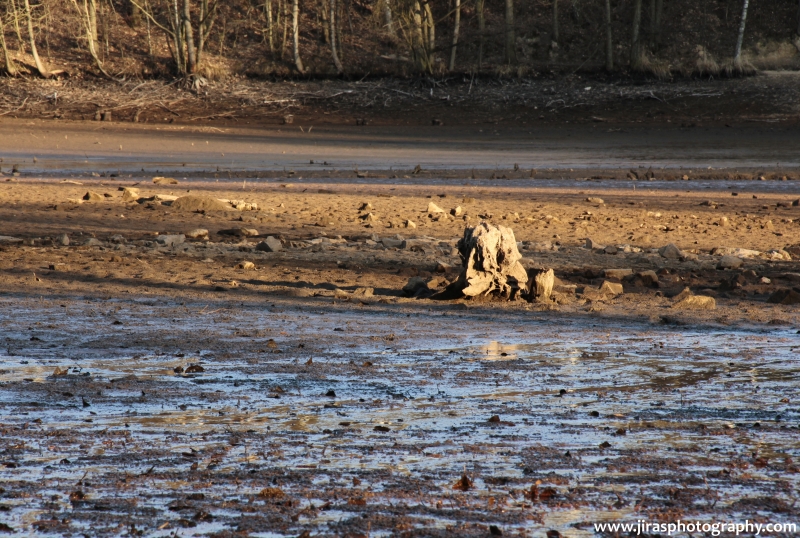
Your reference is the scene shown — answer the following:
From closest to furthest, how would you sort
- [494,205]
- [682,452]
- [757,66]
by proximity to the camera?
1. [682,452]
2. [494,205]
3. [757,66]

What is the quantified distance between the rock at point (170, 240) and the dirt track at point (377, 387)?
229 millimetres

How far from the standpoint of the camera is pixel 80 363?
230 inches

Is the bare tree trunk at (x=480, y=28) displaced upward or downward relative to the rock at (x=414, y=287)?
upward

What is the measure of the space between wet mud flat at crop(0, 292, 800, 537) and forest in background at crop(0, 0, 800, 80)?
26774mm

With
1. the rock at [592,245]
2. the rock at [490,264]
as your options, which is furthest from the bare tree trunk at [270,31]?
the rock at [490,264]

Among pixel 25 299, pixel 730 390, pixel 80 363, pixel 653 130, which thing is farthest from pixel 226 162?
pixel 730 390

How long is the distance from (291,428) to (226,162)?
18419mm

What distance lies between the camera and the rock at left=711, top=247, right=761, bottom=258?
10.9 metres

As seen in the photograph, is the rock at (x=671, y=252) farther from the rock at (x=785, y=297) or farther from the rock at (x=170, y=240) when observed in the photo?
Result: the rock at (x=170, y=240)

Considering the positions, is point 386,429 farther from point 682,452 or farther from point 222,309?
point 222,309

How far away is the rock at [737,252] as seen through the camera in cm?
1092

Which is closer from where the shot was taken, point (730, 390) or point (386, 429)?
point (386, 429)

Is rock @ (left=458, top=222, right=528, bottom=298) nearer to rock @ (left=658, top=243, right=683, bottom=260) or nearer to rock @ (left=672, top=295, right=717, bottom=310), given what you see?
rock @ (left=672, top=295, right=717, bottom=310)

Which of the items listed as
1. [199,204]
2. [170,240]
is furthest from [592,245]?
[199,204]
